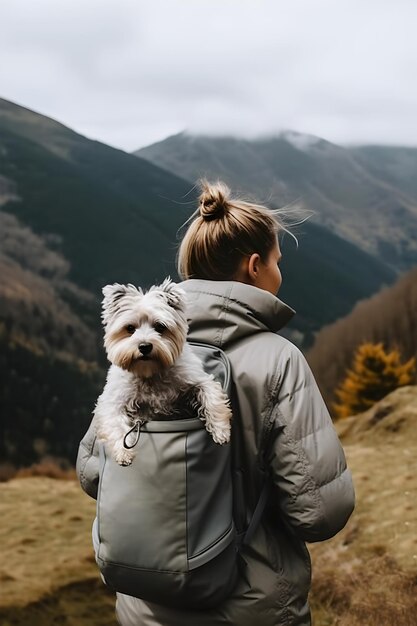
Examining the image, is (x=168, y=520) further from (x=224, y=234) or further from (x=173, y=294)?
(x=224, y=234)

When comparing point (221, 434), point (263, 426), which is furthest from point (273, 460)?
point (221, 434)

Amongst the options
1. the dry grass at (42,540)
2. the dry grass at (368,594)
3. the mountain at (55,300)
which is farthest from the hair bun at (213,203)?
the dry grass at (42,540)

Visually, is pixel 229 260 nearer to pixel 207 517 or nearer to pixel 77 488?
pixel 207 517


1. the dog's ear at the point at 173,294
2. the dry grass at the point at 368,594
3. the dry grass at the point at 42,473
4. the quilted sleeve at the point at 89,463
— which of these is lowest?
the dry grass at the point at 42,473

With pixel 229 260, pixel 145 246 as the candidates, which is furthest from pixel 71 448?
pixel 145 246

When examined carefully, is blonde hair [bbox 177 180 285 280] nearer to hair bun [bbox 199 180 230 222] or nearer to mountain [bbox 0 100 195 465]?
hair bun [bbox 199 180 230 222]

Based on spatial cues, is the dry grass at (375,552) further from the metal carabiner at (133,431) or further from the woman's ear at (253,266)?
the metal carabiner at (133,431)

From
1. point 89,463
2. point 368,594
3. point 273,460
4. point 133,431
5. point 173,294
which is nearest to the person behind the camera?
A: point 133,431

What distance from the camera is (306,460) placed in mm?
2494

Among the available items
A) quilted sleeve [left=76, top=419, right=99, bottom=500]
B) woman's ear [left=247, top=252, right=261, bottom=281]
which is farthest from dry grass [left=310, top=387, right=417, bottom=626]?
woman's ear [left=247, top=252, right=261, bottom=281]

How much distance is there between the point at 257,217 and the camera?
2.91 meters

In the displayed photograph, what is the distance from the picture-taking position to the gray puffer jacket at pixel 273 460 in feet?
8.24

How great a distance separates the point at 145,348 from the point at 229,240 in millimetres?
621

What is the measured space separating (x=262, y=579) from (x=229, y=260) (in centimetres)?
131
